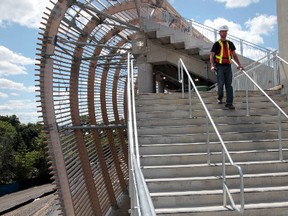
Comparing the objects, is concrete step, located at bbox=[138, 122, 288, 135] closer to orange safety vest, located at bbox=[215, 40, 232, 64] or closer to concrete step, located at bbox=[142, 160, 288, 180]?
concrete step, located at bbox=[142, 160, 288, 180]

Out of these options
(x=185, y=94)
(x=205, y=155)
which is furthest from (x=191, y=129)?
(x=185, y=94)

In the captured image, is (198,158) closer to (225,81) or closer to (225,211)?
(225,211)

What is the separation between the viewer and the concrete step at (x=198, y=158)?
5.82 m

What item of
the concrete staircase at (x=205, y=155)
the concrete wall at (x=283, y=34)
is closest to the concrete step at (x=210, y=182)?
the concrete staircase at (x=205, y=155)

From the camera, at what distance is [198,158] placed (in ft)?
19.4

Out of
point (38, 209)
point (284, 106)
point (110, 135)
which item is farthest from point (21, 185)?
point (284, 106)

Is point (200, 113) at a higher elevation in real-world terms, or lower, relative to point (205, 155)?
higher

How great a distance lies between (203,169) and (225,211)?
39.8 inches

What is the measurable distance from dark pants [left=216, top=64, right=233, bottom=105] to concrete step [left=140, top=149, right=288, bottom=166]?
176cm

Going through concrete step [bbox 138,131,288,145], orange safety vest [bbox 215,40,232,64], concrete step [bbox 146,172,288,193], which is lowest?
concrete step [bbox 146,172,288,193]

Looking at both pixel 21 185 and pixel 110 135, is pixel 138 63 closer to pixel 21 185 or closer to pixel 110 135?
pixel 110 135

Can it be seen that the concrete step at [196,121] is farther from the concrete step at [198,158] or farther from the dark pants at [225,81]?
the concrete step at [198,158]

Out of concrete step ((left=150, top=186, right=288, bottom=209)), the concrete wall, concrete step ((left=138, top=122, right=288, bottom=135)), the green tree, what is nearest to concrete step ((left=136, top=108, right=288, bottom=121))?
concrete step ((left=138, top=122, right=288, bottom=135))

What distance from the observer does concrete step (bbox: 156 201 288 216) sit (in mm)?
4637
